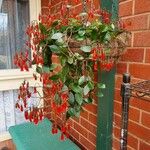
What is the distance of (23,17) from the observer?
198 cm

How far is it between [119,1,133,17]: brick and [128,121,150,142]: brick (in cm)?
59

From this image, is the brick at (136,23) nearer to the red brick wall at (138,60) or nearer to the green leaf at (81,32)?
the red brick wall at (138,60)

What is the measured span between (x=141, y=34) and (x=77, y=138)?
1.00 m

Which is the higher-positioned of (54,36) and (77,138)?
(54,36)

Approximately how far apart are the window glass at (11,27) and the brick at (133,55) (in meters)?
1.18

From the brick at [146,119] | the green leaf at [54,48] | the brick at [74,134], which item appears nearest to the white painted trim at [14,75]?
the brick at [74,134]

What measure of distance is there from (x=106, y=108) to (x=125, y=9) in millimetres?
574

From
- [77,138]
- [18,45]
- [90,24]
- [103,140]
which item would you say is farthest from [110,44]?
[18,45]

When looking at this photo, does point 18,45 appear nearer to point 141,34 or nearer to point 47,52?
point 47,52

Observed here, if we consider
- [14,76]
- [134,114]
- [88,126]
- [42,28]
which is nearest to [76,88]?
[42,28]

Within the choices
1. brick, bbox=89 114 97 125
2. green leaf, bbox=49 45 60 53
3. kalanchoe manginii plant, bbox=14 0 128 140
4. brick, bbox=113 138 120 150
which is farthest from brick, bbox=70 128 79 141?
green leaf, bbox=49 45 60 53

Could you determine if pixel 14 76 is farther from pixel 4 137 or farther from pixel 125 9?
pixel 125 9

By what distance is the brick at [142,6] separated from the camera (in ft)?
3.19

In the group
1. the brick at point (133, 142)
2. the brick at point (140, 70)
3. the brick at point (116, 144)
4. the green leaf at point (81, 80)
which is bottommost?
the brick at point (116, 144)
